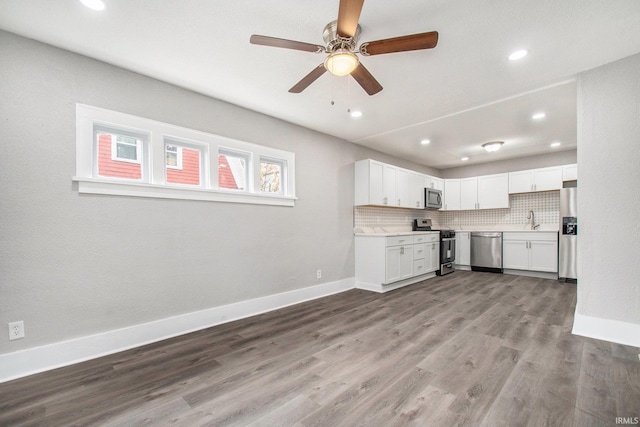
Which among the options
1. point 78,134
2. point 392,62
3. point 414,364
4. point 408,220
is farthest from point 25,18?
point 408,220

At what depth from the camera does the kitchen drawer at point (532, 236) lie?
16.9 ft

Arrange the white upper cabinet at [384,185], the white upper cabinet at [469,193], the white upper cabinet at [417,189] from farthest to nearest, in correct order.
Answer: the white upper cabinet at [469,193]
the white upper cabinet at [417,189]
the white upper cabinet at [384,185]

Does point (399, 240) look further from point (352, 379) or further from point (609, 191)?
point (352, 379)

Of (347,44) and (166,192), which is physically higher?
(347,44)

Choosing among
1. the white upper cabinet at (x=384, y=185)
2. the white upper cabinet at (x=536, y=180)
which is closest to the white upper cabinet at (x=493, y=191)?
the white upper cabinet at (x=536, y=180)

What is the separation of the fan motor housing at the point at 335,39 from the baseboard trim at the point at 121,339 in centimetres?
279

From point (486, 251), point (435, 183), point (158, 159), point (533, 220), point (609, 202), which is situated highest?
point (435, 183)

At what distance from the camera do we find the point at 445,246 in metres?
5.72

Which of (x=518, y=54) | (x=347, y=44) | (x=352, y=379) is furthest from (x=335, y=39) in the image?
(x=352, y=379)

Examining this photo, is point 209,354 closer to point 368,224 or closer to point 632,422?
point 632,422

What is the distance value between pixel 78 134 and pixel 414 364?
10.9 ft

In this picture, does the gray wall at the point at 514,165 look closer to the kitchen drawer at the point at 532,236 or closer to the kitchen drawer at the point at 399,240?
the kitchen drawer at the point at 532,236

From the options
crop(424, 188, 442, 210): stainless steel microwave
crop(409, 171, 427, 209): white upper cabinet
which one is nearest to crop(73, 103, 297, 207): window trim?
crop(409, 171, 427, 209): white upper cabinet

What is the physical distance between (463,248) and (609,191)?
3.98 metres
